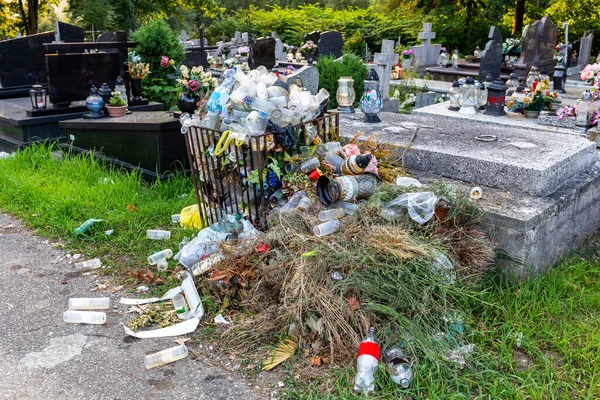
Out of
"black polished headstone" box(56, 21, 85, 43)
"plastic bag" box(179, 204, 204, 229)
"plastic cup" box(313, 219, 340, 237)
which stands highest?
"black polished headstone" box(56, 21, 85, 43)

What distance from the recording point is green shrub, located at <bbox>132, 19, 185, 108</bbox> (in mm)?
9547

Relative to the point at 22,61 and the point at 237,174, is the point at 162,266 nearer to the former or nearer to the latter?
the point at 237,174

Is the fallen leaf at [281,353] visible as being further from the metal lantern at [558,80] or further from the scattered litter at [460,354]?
the metal lantern at [558,80]

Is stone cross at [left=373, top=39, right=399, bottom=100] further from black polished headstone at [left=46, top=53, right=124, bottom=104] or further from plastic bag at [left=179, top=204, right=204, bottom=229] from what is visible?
plastic bag at [left=179, top=204, right=204, bottom=229]

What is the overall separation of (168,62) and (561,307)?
25.9ft

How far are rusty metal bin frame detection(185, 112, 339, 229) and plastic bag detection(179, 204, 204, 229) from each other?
0.13 m

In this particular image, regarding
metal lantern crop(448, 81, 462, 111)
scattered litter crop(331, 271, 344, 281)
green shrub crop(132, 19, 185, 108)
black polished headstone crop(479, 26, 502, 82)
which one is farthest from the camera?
green shrub crop(132, 19, 185, 108)

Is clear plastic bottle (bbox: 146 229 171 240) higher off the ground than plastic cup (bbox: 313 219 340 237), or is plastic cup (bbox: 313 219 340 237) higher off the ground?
plastic cup (bbox: 313 219 340 237)

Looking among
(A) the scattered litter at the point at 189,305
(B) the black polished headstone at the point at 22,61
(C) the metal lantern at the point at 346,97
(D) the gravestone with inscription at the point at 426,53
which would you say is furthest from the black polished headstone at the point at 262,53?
(D) the gravestone with inscription at the point at 426,53

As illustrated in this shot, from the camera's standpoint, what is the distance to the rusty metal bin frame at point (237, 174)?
3740mm

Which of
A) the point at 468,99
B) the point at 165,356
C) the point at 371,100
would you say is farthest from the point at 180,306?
→ the point at 468,99

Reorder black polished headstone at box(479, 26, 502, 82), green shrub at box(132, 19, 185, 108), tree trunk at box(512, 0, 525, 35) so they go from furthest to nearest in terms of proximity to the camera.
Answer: tree trunk at box(512, 0, 525, 35) → green shrub at box(132, 19, 185, 108) → black polished headstone at box(479, 26, 502, 82)

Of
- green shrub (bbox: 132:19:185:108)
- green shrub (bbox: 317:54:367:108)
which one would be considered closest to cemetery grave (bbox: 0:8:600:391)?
green shrub (bbox: 317:54:367:108)

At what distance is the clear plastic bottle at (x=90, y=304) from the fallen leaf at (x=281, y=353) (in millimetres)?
1201
